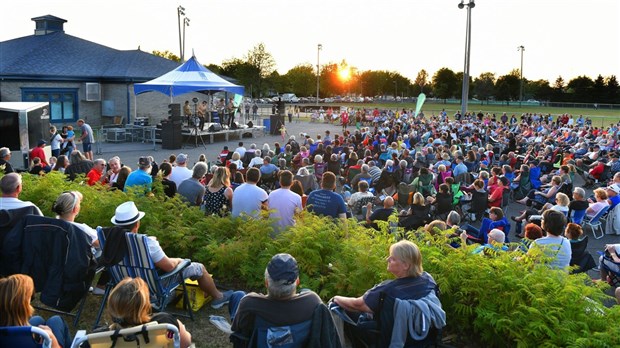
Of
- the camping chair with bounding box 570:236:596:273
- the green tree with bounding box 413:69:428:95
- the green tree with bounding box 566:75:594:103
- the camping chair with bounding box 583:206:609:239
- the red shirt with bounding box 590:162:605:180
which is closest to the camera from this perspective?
the camping chair with bounding box 570:236:596:273

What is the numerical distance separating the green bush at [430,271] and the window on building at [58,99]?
23801 millimetres

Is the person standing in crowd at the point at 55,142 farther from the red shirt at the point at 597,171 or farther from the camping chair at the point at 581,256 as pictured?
the red shirt at the point at 597,171

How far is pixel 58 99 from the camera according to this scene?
28500 millimetres

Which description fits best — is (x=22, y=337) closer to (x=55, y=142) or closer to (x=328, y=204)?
(x=328, y=204)

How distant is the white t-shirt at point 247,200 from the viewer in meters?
6.84

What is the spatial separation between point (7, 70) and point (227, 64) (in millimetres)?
50885

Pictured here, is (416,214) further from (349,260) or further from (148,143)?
(148,143)

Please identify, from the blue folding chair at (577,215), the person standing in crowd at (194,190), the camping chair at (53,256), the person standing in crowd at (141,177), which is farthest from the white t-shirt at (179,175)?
the blue folding chair at (577,215)

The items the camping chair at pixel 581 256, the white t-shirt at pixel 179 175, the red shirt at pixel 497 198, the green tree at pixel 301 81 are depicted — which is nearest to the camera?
the camping chair at pixel 581 256

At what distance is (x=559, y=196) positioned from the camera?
898cm

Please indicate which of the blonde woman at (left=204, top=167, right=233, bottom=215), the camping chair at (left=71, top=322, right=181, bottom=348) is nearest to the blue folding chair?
the blonde woman at (left=204, top=167, right=233, bottom=215)

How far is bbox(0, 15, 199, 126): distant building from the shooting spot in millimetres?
27469

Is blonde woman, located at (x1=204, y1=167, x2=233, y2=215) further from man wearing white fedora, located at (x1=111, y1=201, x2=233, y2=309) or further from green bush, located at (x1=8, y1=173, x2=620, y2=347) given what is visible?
man wearing white fedora, located at (x1=111, y1=201, x2=233, y2=309)

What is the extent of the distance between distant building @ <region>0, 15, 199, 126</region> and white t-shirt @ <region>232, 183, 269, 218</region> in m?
21.3
